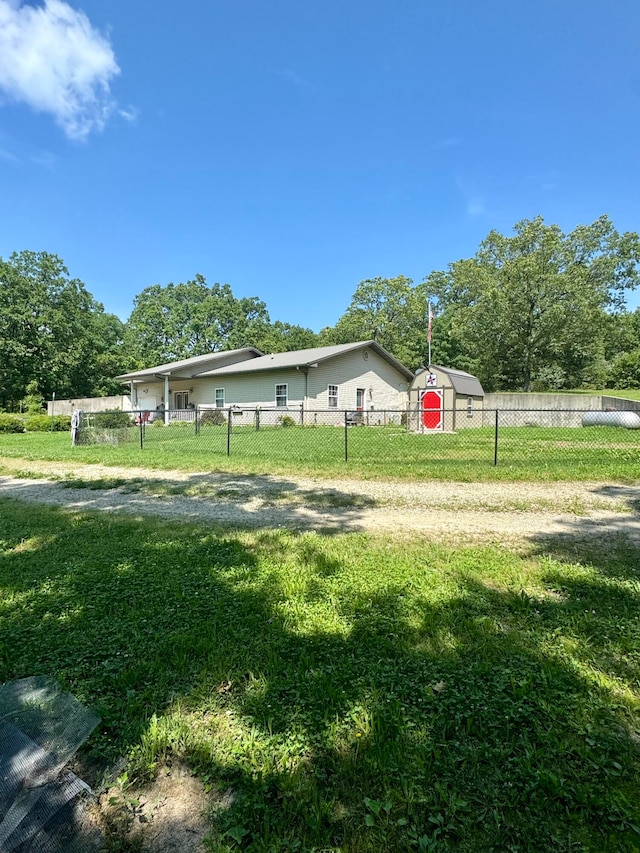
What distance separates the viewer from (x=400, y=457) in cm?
977

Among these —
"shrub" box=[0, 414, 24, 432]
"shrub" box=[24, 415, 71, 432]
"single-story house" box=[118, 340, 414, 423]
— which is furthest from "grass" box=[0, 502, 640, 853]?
"shrub" box=[24, 415, 71, 432]

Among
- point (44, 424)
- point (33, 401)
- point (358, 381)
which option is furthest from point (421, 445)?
point (33, 401)

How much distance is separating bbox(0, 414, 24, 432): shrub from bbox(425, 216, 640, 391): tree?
98.3ft

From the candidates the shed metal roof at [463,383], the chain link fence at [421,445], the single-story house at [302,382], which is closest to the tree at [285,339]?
the single-story house at [302,382]

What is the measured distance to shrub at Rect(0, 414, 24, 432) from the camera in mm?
21422

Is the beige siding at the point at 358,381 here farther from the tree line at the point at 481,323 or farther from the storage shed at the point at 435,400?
the tree line at the point at 481,323

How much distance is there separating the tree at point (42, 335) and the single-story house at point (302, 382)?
11.3 metres

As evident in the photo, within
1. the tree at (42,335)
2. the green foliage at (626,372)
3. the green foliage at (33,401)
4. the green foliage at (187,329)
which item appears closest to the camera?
the green foliage at (33,401)

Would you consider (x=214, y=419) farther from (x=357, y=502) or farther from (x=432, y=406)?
(x=357, y=502)

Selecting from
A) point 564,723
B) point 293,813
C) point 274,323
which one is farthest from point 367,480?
point 274,323

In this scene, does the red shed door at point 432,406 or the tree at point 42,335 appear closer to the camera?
the red shed door at point 432,406

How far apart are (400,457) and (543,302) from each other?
26166 mm

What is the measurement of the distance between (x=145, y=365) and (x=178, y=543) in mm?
46328

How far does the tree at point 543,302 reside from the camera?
96.9ft
